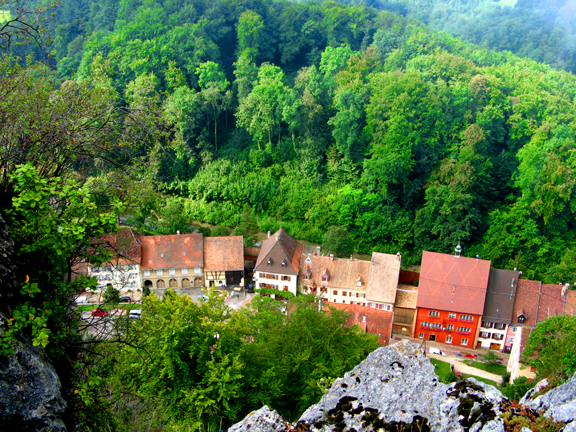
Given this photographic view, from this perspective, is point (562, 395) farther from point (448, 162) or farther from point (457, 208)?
point (448, 162)

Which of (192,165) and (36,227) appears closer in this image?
(36,227)

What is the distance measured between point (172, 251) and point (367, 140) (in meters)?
21.2

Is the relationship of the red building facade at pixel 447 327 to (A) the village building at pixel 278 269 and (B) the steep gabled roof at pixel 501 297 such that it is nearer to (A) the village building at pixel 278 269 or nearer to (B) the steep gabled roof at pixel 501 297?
(B) the steep gabled roof at pixel 501 297

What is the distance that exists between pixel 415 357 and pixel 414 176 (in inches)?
1517

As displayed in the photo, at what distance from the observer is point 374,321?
27641 mm

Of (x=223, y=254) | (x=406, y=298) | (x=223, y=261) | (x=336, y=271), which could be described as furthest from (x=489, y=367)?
(x=223, y=254)

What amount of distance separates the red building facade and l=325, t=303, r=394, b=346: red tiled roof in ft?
14.1

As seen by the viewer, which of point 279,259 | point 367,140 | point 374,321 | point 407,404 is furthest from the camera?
point 367,140

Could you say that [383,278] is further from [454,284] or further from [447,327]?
[447,327]

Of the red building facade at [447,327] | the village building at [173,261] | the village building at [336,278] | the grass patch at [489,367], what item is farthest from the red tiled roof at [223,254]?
the grass patch at [489,367]

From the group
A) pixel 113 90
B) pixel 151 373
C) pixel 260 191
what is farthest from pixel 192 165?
pixel 113 90

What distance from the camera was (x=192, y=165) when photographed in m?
46.5

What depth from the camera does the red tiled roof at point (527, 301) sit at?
30.0 metres

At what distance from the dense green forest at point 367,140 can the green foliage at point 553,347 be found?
1361 cm
